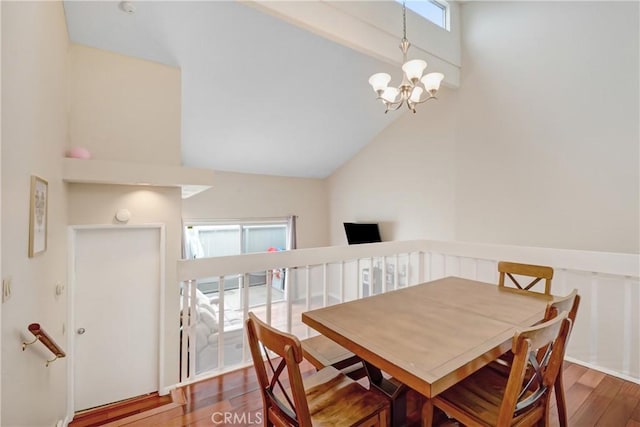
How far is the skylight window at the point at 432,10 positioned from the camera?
3.83 meters

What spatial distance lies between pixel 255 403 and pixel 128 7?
3.24 m

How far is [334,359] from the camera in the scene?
185cm

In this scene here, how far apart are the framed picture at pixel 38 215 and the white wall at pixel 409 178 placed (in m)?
4.71

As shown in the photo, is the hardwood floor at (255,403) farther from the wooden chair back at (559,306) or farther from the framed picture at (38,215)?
the framed picture at (38,215)

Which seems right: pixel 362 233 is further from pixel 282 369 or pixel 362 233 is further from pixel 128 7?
pixel 282 369

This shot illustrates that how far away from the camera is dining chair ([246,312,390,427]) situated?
3.64 ft

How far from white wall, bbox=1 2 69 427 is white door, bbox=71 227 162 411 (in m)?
0.27

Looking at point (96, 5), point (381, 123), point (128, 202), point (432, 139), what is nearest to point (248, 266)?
point (128, 202)

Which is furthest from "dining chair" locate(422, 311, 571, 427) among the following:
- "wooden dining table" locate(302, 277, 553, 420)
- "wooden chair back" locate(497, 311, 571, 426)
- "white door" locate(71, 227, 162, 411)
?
"white door" locate(71, 227, 162, 411)

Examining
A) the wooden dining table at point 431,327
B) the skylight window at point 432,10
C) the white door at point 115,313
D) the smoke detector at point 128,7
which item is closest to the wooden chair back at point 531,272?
the wooden dining table at point 431,327

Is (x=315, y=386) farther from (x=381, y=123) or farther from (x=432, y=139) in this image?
(x=381, y=123)

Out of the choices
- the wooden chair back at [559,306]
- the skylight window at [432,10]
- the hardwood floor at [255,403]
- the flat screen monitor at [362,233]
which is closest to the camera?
the wooden chair back at [559,306]

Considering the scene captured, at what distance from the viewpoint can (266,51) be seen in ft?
12.0

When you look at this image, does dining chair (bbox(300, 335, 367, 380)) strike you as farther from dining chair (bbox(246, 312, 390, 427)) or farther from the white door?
the white door
